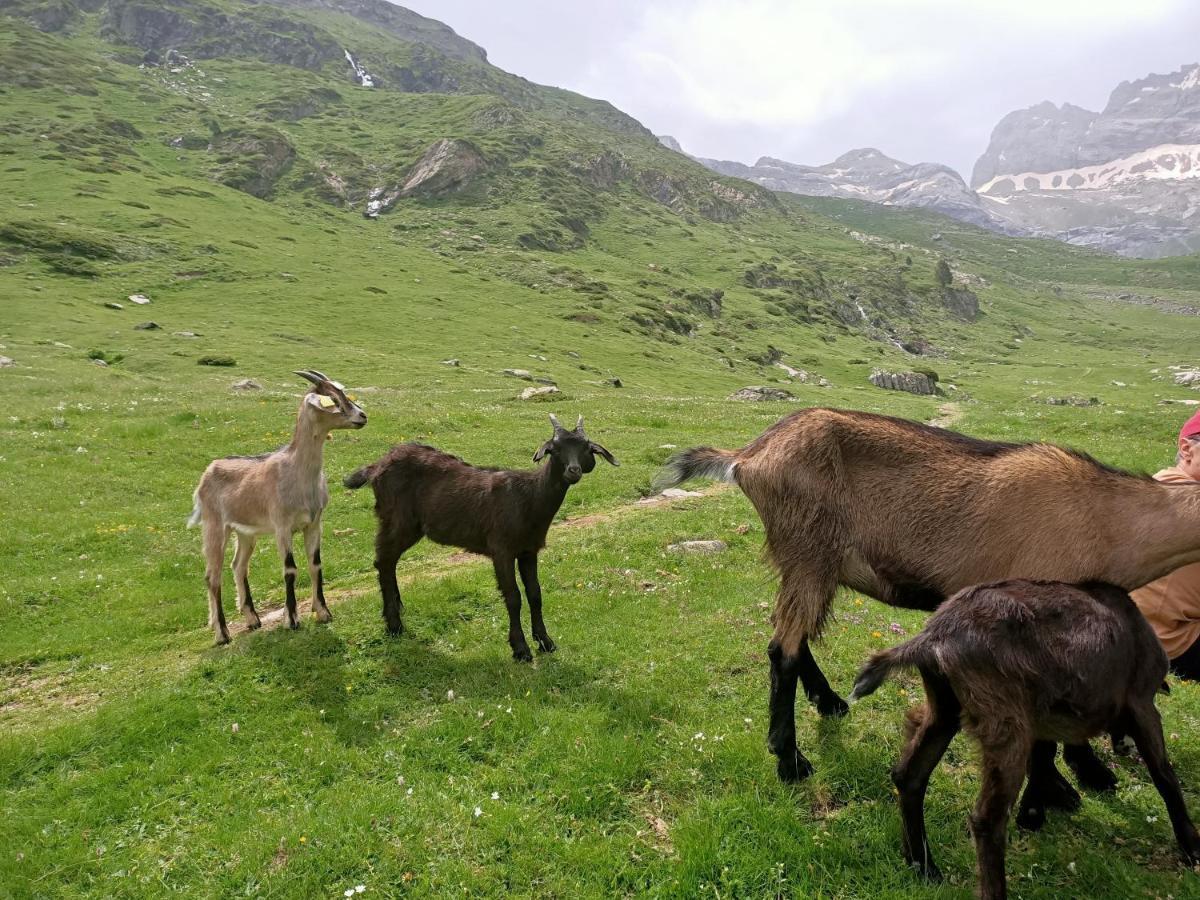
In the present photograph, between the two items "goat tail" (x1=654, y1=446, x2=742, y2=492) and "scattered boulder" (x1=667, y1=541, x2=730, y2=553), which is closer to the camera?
"goat tail" (x1=654, y1=446, x2=742, y2=492)

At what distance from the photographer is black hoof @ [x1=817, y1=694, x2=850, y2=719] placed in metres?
6.92

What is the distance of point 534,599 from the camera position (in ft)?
30.1

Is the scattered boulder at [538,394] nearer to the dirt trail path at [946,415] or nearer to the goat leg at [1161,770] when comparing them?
the dirt trail path at [946,415]

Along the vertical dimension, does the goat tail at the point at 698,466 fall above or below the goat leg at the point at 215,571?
above

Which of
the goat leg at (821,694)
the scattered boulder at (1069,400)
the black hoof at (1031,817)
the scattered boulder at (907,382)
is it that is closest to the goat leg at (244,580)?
the goat leg at (821,694)

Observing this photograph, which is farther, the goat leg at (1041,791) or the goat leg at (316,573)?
the goat leg at (316,573)

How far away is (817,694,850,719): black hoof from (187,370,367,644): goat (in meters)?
7.21

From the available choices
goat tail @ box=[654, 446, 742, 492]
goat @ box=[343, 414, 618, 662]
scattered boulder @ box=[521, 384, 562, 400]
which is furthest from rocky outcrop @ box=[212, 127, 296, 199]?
goat tail @ box=[654, 446, 742, 492]

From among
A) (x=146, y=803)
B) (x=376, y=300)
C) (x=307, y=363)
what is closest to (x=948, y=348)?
(x=376, y=300)

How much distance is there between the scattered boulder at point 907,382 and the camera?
65312 millimetres

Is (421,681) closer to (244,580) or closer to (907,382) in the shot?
(244,580)

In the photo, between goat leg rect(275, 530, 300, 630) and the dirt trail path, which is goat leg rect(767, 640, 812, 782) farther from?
the dirt trail path

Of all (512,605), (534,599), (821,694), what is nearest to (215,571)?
(512,605)

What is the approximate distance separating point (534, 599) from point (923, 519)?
5.28m
